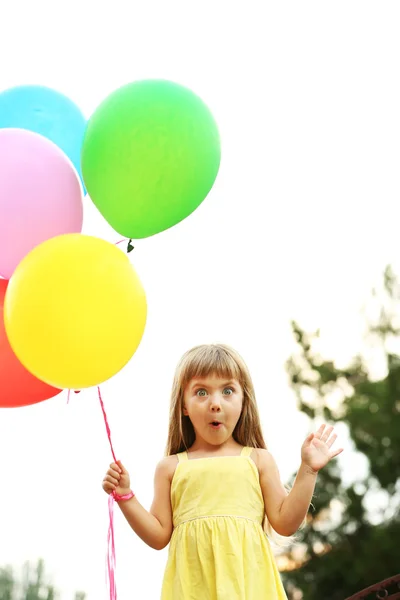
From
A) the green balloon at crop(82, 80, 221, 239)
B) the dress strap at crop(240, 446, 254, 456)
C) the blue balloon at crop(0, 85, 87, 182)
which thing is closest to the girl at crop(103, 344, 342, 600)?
the dress strap at crop(240, 446, 254, 456)

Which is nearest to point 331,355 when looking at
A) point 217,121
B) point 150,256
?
point 150,256

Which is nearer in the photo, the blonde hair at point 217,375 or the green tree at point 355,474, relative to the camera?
the blonde hair at point 217,375

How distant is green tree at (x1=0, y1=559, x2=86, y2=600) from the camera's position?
22.1 ft

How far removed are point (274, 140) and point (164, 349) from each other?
2.82m

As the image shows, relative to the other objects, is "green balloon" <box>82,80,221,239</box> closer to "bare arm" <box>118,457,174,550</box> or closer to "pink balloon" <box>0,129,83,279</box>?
"pink balloon" <box>0,129,83,279</box>

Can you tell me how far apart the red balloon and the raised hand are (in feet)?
2.35

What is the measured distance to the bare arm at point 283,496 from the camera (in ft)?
7.21

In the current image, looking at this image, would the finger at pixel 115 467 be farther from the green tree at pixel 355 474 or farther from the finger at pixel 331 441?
the green tree at pixel 355 474

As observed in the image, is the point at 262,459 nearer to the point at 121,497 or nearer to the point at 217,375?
the point at 217,375

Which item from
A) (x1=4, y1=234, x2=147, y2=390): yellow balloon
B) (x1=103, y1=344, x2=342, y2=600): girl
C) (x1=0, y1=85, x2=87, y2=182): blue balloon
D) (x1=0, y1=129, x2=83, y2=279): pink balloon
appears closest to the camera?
(x1=4, y1=234, x2=147, y2=390): yellow balloon

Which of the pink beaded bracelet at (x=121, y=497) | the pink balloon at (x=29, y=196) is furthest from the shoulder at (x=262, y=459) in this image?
the pink balloon at (x=29, y=196)

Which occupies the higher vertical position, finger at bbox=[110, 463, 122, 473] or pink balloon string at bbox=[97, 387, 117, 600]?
finger at bbox=[110, 463, 122, 473]

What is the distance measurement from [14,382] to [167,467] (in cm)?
47

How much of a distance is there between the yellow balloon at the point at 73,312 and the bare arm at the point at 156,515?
14.4 inches
